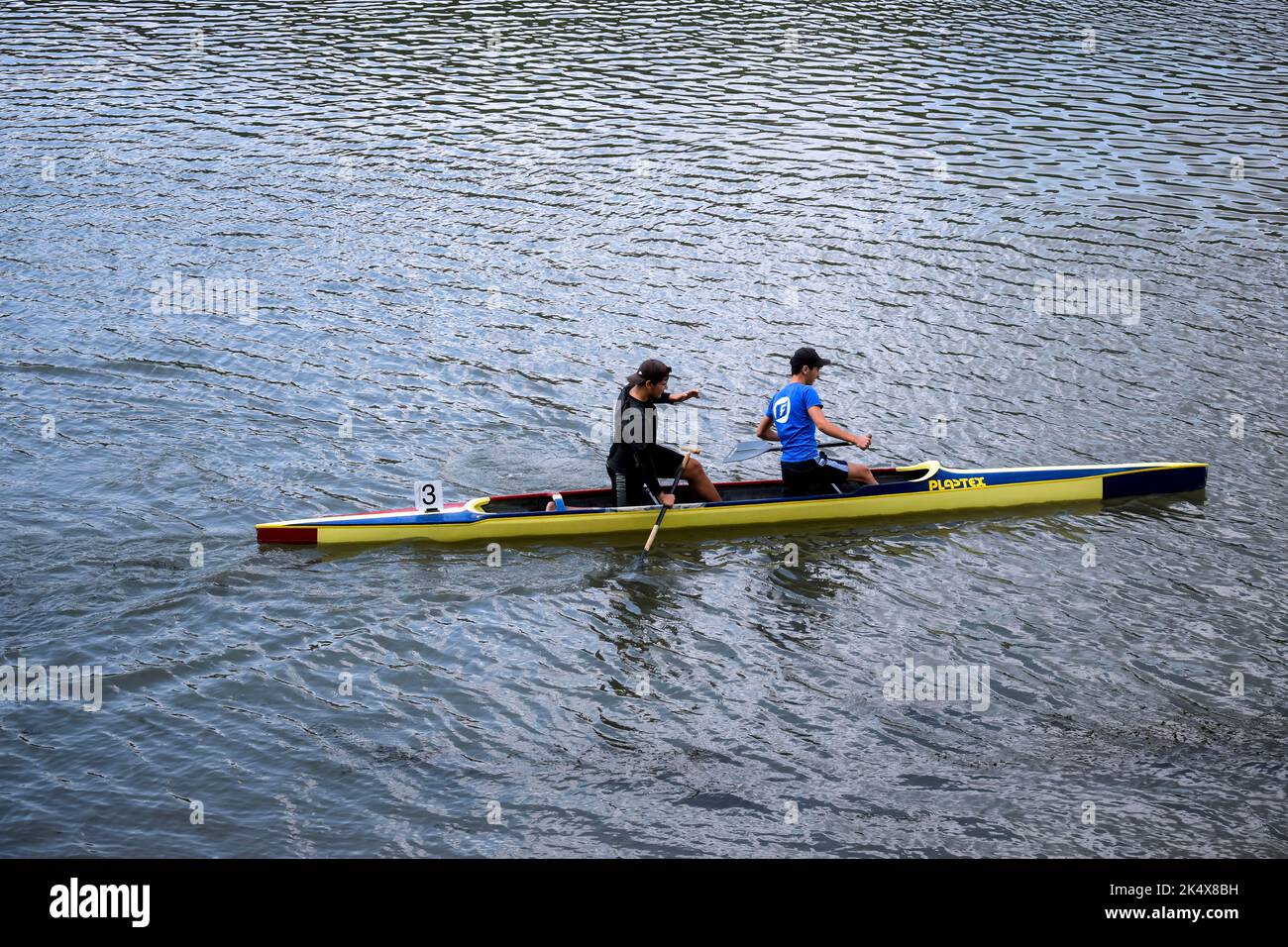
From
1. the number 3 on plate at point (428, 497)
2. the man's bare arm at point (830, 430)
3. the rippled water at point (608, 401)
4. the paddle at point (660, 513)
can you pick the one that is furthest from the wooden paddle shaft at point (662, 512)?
the number 3 on plate at point (428, 497)

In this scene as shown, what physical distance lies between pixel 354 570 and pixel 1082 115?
78.7 ft

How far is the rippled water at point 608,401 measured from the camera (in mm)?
12398

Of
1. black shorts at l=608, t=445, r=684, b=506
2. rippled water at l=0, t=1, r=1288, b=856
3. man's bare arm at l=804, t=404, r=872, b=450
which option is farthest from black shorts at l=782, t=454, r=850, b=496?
black shorts at l=608, t=445, r=684, b=506

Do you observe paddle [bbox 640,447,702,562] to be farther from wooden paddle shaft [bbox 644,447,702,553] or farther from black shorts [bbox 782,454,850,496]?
black shorts [bbox 782,454,850,496]

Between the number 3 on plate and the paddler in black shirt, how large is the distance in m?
2.32

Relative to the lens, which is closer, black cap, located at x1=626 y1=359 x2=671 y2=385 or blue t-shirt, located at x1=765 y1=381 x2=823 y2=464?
black cap, located at x1=626 y1=359 x2=671 y2=385

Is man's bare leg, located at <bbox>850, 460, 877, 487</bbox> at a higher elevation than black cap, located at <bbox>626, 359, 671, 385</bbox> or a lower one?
lower

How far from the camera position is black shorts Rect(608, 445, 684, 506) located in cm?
1716

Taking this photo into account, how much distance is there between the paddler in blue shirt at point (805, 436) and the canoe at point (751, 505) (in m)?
0.29

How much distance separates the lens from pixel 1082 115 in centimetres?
3212

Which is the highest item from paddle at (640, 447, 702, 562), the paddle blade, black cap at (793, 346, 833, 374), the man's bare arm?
black cap at (793, 346, 833, 374)

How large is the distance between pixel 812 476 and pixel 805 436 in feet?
2.00

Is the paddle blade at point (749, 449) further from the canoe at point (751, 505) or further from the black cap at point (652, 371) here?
the black cap at point (652, 371)

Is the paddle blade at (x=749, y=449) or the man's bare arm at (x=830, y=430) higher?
the man's bare arm at (x=830, y=430)
